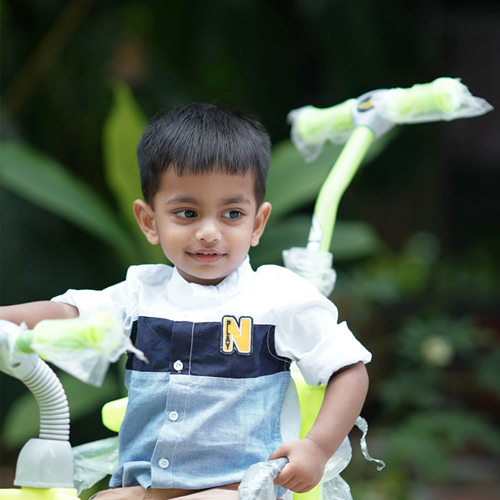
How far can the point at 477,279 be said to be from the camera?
301 centimetres

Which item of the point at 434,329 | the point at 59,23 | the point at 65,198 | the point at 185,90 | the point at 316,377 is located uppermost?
the point at 59,23

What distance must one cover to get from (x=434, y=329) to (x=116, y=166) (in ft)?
4.16

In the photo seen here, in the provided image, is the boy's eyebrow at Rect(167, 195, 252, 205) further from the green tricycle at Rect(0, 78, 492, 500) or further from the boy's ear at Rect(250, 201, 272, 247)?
the green tricycle at Rect(0, 78, 492, 500)

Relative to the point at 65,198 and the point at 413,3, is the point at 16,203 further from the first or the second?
the point at 413,3

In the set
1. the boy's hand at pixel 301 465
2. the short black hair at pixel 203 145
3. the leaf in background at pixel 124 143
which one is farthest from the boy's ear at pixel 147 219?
the leaf in background at pixel 124 143

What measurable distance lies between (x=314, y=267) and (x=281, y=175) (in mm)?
1184

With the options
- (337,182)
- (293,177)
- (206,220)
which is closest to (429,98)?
(337,182)

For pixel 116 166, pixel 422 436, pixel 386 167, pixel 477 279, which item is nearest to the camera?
pixel 116 166

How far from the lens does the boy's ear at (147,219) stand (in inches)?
35.4

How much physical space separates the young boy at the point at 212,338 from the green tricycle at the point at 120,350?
0.07 m

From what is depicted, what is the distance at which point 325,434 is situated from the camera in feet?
2.49

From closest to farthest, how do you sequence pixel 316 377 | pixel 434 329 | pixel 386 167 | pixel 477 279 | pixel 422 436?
pixel 316 377
pixel 422 436
pixel 434 329
pixel 386 167
pixel 477 279

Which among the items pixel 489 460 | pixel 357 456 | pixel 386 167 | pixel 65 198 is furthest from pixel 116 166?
pixel 489 460

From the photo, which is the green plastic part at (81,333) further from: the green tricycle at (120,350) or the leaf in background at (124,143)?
the leaf in background at (124,143)
